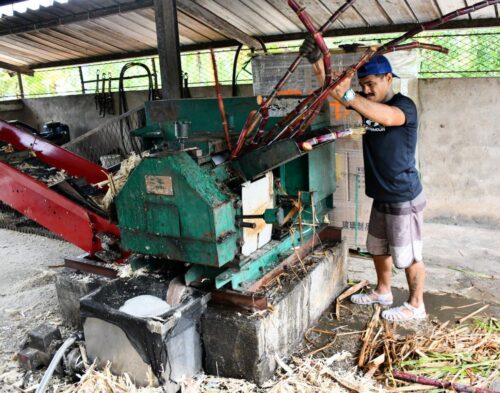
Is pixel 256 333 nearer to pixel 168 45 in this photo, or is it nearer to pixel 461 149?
pixel 168 45

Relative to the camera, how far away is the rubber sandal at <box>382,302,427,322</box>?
302 centimetres

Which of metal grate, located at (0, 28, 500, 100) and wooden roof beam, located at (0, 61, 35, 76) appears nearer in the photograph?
metal grate, located at (0, 28, 500, 100)

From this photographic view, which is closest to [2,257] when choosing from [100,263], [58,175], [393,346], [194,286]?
[58,175]

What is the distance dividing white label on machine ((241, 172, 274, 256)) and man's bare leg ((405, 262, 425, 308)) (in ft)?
3.30

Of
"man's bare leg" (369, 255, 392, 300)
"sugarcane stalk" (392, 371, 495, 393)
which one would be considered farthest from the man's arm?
"sugarcane stalk" (392, 371, 495, 393)

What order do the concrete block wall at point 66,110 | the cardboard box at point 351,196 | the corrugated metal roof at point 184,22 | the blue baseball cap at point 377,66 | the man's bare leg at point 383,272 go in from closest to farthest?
the blue baseball cap at point 377,66
the man's bare leg at point 383,272
the cardboard box at point 351,196
the corrugated metal roof at point 184,22
the concrete block wall at point 66,110

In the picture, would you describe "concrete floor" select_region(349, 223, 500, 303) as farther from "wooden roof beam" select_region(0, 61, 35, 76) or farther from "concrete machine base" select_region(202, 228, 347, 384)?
"wooden roof beam" select_region(0, 61, 35, 76)

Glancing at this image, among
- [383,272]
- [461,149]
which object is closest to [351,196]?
[383,272]

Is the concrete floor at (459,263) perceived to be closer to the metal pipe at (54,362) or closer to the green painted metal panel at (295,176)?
the green painted metal panel at (295,176)

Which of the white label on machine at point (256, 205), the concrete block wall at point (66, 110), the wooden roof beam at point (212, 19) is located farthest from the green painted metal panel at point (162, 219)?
the concrete block wall at point (66, 110)

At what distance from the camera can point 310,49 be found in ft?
6.84

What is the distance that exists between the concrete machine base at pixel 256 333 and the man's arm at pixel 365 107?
3.62 feet

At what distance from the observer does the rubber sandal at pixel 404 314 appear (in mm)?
3023

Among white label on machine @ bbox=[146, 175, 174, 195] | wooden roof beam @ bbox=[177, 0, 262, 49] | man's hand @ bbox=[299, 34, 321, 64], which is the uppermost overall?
wooden roof beam @ bbox=[177, 0, 262, 49]
